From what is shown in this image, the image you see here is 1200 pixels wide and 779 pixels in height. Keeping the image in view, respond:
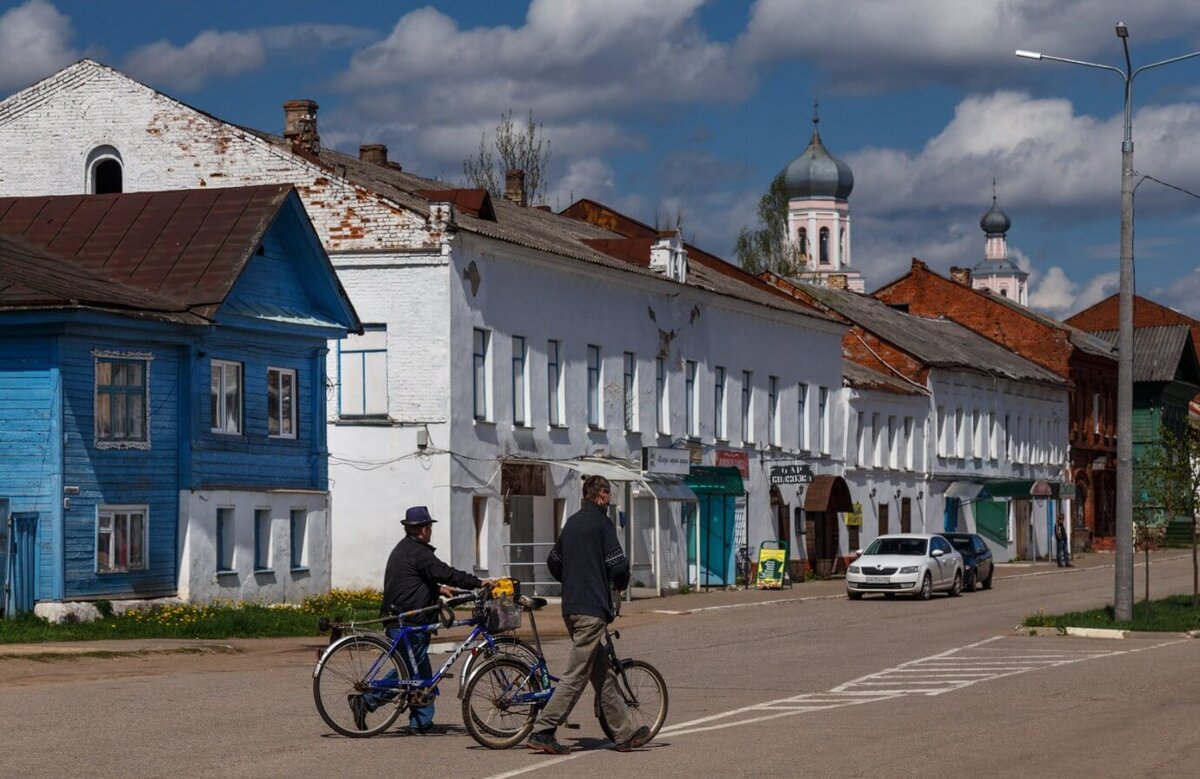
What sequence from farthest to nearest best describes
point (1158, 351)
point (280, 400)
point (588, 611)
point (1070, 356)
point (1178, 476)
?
point (1158, 351), point (1070, 356), point (1178, 476), point (280, 400), point (588, 611)

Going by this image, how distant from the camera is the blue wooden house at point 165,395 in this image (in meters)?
28.6

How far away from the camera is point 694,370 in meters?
49.9

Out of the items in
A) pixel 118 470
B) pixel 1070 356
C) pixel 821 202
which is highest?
pixel 821 202

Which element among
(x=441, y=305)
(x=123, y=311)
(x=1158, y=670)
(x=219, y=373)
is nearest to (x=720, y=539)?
(x=441, y=305)

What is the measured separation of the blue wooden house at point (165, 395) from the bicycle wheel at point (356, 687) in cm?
1474

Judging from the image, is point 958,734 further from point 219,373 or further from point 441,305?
point 441,305

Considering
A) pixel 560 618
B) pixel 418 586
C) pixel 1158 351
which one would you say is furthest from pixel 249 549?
pixel 1158 351

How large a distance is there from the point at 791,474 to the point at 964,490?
2180 cm

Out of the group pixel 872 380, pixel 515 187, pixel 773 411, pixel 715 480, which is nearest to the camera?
pixel 715 480


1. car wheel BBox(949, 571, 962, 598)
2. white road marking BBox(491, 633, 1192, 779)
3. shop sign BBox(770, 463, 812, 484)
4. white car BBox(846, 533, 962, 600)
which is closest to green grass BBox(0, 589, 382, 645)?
white road marking BBox(491, 633, 1192, 779)

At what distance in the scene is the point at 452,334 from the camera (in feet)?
124

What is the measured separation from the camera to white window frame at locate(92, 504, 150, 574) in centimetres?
2919

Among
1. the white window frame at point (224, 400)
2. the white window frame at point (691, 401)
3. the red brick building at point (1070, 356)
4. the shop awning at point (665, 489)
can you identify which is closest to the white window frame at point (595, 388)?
the shop awning at point (665, 489)

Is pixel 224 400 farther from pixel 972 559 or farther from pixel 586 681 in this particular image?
pixel 972 559
